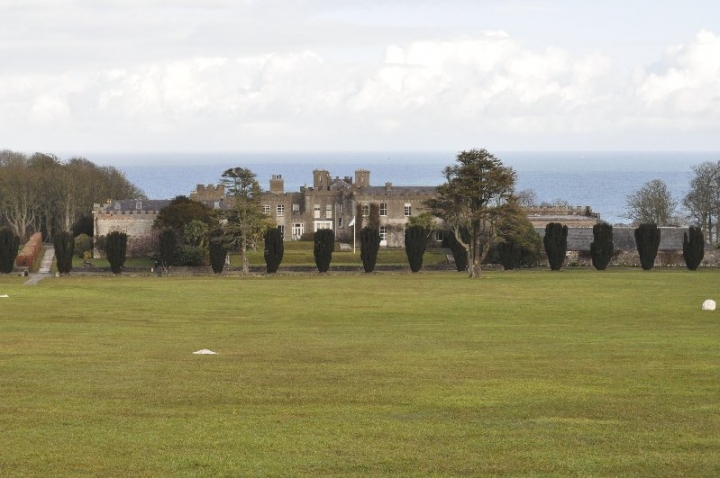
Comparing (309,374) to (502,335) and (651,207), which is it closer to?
(502,335)

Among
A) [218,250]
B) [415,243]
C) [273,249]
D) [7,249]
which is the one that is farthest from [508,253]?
[7,249]

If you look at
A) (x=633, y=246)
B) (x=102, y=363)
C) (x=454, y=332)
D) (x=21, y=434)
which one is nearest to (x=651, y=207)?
(x=633, y=246)

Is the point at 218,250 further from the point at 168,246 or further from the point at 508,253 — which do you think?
the point at 508,253

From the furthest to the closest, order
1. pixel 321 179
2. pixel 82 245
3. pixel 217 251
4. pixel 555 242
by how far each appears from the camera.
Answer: pixel 321 179 → pixel 82 245 → pixel 555 242 → pixel 217 251

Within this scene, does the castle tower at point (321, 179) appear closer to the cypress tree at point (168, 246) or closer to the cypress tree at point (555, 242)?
the cypress tree at point (168, 246)

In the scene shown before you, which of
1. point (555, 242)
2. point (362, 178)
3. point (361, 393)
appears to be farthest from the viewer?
point (362, 178)

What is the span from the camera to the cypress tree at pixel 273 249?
82.9m

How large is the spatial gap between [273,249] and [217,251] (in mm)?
4334

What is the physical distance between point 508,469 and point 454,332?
22560mm

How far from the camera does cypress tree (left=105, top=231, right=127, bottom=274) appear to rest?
82.3m

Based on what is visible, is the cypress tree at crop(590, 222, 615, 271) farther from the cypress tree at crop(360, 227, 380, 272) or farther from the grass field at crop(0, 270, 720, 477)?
the grass field at crop(0, 270, 720, 477)

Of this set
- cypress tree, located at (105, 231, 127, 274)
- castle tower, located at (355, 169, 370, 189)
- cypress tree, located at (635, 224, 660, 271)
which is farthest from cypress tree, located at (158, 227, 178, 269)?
cypress tree, located at (635, 224, 660, 271)

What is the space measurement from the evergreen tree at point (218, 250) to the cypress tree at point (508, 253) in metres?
20.3

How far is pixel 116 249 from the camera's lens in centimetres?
8231
